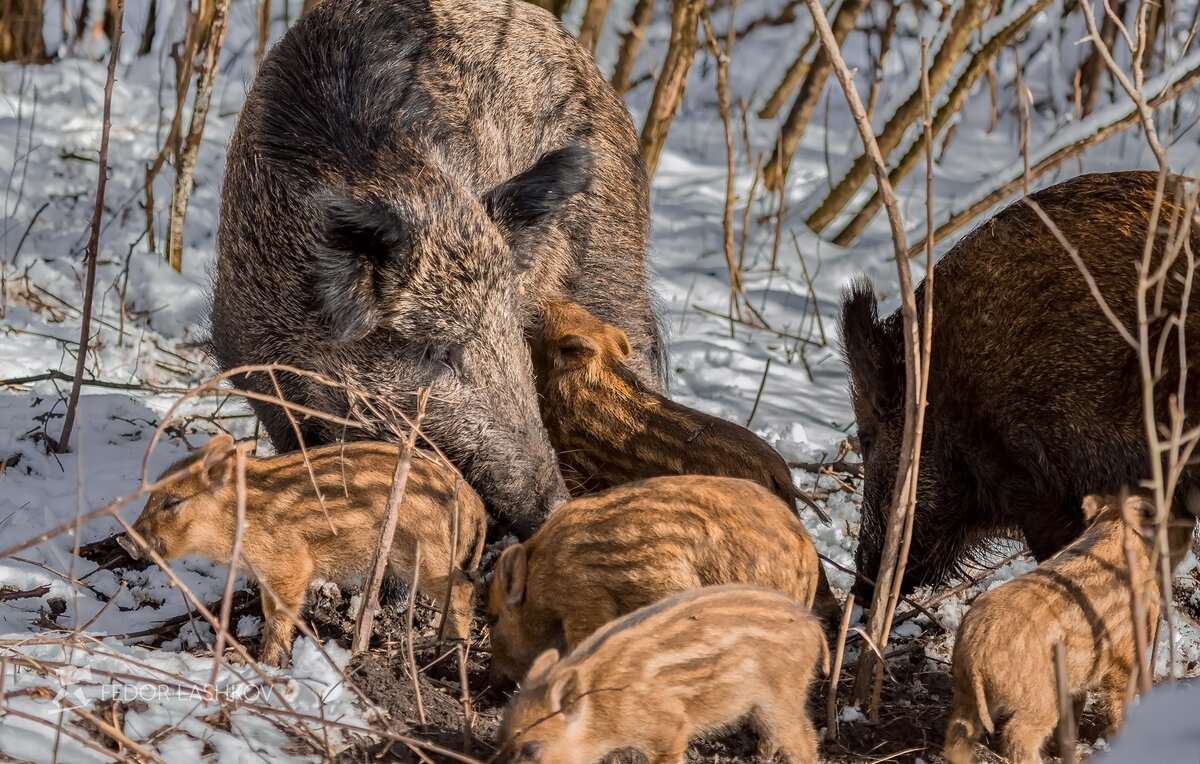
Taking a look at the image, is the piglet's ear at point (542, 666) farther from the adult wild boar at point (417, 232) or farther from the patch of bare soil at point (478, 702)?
the adult wild boar at point (417, 232)

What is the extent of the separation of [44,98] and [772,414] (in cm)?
552

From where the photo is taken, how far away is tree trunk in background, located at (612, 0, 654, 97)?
791cm

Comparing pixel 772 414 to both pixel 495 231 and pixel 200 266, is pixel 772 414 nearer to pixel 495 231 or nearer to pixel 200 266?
pixel 495 231

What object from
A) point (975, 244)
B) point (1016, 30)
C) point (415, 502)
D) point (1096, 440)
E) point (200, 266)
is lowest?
point (200, 266)

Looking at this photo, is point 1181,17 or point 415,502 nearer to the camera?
point 415,502

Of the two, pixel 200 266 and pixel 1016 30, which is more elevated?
pixel 1016 30

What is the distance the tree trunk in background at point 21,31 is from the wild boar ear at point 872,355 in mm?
6989

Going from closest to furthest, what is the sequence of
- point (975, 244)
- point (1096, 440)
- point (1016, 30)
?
point (1096, 440)
point (975, 244)
point (1016, 30)

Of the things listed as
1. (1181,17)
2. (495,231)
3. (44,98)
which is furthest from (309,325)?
(1181,17)

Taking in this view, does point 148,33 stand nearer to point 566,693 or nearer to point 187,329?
point 187,329

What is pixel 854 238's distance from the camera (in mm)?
8273

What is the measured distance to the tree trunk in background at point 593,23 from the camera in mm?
7758

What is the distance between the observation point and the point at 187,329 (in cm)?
649

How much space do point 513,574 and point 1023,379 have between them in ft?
5.85
